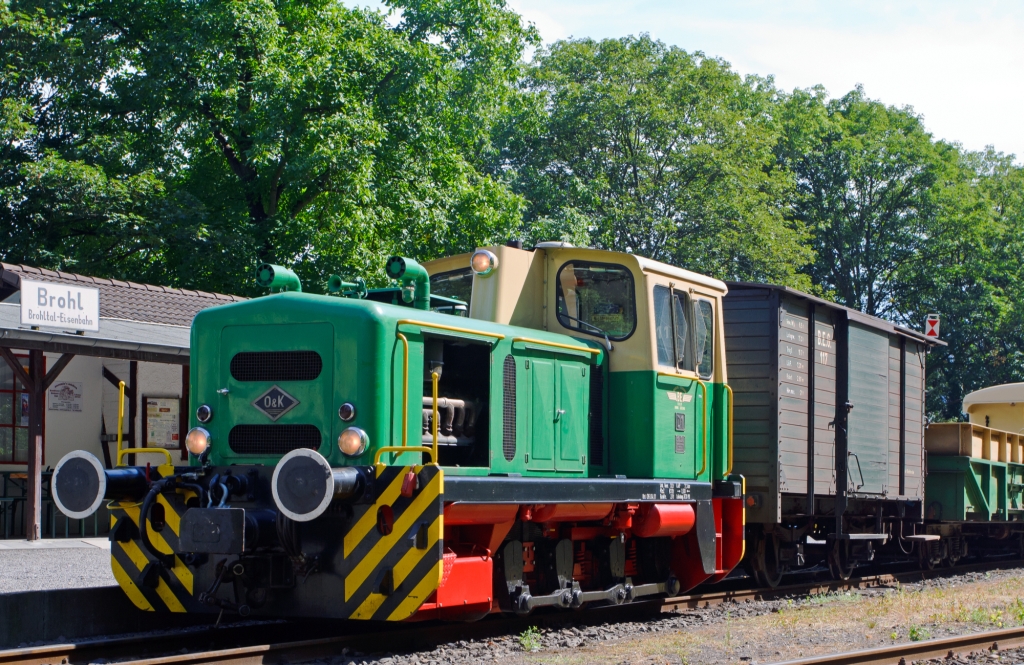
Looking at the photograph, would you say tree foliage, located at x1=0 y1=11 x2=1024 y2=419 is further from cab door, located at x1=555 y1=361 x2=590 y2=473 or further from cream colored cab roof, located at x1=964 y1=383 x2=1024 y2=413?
cab door, located at x1=555 y1=361 x2=590 y2=473

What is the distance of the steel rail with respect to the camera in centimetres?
704

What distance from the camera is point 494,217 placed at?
23000mm

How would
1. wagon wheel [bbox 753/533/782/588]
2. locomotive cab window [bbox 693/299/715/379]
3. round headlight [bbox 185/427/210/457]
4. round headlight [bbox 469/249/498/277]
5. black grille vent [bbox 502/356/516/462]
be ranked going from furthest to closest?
1. wagon wheel [bbox 753/533/782/588]
2. locomotive cab window [bbox 693/299/715/379]
3. round headlight [bbox 469/249/498/277]
4. black grille vent [bbox 502/356/516/462]
5. round headlight [bbox 185/427/210/457]

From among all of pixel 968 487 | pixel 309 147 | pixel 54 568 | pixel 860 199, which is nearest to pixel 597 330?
pixel 54 568

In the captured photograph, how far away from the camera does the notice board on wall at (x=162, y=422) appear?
17.9 metres

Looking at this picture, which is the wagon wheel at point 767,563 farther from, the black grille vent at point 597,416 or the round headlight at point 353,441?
the round headlight at point 353,441

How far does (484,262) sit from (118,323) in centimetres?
694

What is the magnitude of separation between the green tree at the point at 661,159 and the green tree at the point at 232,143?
950 centimetres

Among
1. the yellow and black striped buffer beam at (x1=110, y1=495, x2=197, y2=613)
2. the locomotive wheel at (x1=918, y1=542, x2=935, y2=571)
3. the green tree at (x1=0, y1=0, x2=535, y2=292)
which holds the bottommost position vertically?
the locomotive wheel at (x1=918, y1=542, x2=935, y2=571)

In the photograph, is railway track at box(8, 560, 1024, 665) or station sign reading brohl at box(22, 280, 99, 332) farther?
station sign reading brohl at box(22, 280, 99, 332)

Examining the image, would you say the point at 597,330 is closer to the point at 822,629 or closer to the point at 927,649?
the point at 822,629

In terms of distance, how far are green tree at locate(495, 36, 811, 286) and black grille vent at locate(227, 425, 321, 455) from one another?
25.0 m

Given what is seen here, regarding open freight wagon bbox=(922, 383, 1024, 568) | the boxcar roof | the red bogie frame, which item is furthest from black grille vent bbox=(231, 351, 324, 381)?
open freight wagon bbox=(922, 383, 1024, 568)

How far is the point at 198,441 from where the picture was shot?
24.8ft
